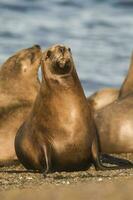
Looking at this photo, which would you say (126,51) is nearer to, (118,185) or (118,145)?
(118,145)

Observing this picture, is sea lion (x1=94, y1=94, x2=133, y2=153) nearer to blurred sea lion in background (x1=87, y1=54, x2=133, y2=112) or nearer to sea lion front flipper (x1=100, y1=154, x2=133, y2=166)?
sea lion front flipper (x1=100, y1=154, x2=133, y2=166)

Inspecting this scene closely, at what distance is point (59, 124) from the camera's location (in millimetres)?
10344

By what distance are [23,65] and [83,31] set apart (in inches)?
502

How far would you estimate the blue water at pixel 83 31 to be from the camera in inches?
822

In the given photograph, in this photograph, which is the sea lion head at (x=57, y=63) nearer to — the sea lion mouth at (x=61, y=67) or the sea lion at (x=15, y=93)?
the sea lion mouth at (x=61, y=67)

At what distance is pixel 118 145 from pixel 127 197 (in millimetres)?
4276

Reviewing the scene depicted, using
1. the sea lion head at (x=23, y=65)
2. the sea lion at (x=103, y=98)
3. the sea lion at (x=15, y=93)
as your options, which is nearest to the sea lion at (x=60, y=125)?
the sea lion at (x=15, y=93)

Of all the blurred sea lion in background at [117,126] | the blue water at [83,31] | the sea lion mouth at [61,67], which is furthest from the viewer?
the blue water at [83,31]

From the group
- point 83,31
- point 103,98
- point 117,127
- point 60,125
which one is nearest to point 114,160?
point 60,125

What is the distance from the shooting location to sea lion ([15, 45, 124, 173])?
10281 millimetres

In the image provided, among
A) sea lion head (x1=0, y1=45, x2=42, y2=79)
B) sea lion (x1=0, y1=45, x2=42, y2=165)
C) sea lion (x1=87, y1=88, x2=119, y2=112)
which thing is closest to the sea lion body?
sea lion (x1=0, y1=45, x2=42, y2=165)

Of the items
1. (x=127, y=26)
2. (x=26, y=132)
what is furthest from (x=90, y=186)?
(x=127, y=26)

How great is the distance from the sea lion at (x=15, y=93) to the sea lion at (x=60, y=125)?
5.02 ft

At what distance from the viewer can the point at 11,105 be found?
12602mm
